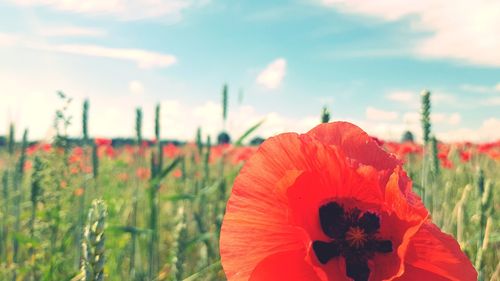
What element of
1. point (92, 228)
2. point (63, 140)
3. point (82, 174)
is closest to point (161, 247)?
point (82, 174)

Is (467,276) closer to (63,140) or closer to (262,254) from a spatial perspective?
(262,254)

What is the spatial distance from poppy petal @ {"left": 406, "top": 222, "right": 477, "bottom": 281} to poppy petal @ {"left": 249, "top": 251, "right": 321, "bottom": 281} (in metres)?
0.19

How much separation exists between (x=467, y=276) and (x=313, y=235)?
28 centimetres

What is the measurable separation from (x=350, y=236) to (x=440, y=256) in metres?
0.17

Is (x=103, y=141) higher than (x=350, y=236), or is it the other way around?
(x=103, y=141)

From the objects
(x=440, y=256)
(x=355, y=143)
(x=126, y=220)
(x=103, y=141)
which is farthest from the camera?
(x=103, y=141)

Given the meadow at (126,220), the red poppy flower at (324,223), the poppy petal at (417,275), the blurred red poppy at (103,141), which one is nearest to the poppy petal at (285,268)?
the red poppy flower at (324,223)

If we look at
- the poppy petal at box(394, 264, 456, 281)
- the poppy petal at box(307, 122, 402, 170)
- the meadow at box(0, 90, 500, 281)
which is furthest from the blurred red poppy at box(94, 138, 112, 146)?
the poppy petal at box(394, 264, 456, 281)

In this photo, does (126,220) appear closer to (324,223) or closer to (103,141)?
(324,223)

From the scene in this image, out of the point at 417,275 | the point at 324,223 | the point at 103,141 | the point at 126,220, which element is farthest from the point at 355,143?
the point at 103,141

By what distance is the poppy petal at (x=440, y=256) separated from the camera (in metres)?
Answer: 1.14

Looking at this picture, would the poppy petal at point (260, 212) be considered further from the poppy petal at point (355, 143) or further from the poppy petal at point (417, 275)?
the poppy petal at point (417, 275)

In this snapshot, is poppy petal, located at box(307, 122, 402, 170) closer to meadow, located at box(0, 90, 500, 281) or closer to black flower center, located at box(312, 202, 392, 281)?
black flower center, located at box(312, 202, 392, 281)

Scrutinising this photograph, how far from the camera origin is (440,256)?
1144 millimetres
